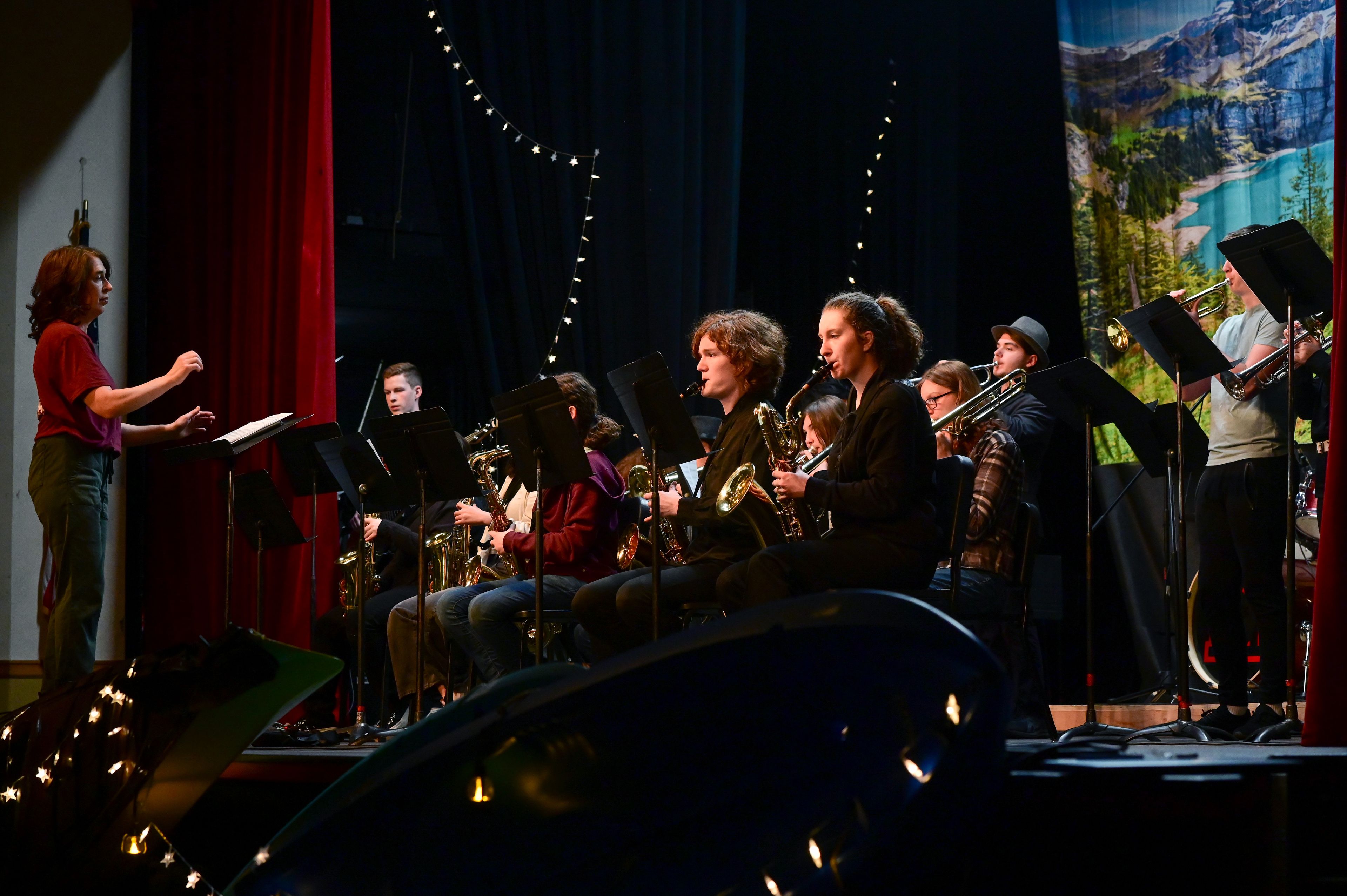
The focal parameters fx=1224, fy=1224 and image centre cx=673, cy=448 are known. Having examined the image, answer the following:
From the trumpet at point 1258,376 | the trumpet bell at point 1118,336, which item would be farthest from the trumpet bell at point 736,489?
the trumpet bell at point 1118,336

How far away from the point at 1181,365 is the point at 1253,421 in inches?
24.4

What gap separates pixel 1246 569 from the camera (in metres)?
3.77

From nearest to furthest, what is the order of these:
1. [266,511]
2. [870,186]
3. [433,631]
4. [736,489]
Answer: [736,489]
[266,511]
[433,631]
[870,186]

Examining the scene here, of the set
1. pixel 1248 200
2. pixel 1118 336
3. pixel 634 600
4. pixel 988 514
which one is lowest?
pixel 634 600

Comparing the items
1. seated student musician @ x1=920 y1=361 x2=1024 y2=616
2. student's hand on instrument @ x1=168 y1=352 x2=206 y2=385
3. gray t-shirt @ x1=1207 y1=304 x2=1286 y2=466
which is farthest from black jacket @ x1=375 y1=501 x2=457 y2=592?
gray t-shirt @ x1=1207 y1=304 x2=1286 y2=466

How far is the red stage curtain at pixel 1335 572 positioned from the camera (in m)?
2.74

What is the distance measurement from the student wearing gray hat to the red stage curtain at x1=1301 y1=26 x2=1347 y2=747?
158cm

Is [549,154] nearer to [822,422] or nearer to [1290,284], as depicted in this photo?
[822,422]

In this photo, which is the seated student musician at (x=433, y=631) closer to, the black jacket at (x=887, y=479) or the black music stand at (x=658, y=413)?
the black music stand at (x=658, y=413)

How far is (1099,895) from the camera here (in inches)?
54.1

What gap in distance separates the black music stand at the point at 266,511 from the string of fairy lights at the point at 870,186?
10.6ft

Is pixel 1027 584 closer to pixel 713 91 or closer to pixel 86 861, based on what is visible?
pixel 86 861

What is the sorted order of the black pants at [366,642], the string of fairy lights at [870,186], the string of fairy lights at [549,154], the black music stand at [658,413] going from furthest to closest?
1. the string of fairy lights at [870,186]
2. the string of fairy lights at [549,154]
3. the black pants at [366,642]
4. the black music stand at [658,413]

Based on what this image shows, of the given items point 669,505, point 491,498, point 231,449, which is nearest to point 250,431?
point 231,449
